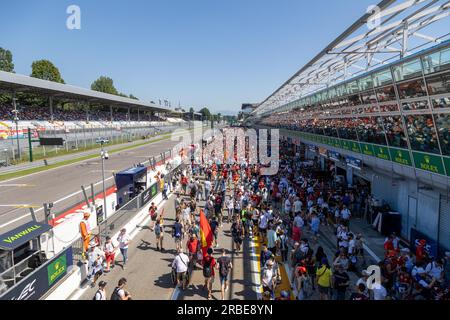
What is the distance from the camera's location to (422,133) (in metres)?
10.5

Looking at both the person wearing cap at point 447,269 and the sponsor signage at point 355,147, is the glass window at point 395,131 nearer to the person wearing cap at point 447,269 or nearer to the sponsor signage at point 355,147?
the sponsor signage at point 355,147

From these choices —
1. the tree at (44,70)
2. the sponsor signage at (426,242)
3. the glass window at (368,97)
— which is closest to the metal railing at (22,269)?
the sponsor signage at (426,242)

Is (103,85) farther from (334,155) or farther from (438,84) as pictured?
(438,84)

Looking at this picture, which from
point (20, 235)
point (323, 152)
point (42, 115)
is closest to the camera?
point (20, 235)

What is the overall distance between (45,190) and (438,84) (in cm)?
2331

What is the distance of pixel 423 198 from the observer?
37.9ft

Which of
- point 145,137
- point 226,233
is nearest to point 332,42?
point 226,233

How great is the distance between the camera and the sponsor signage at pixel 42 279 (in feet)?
22.3

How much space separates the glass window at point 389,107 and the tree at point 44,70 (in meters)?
82.0

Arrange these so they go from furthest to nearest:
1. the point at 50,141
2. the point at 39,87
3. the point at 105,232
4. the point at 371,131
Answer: the point at 39,87, the point at 50,141, the point at 371,131, the point at 105,232

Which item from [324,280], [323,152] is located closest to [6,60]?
[323,152]

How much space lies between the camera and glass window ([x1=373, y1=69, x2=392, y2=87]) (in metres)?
11.7

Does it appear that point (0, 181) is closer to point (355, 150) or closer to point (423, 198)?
point (355, 150)
